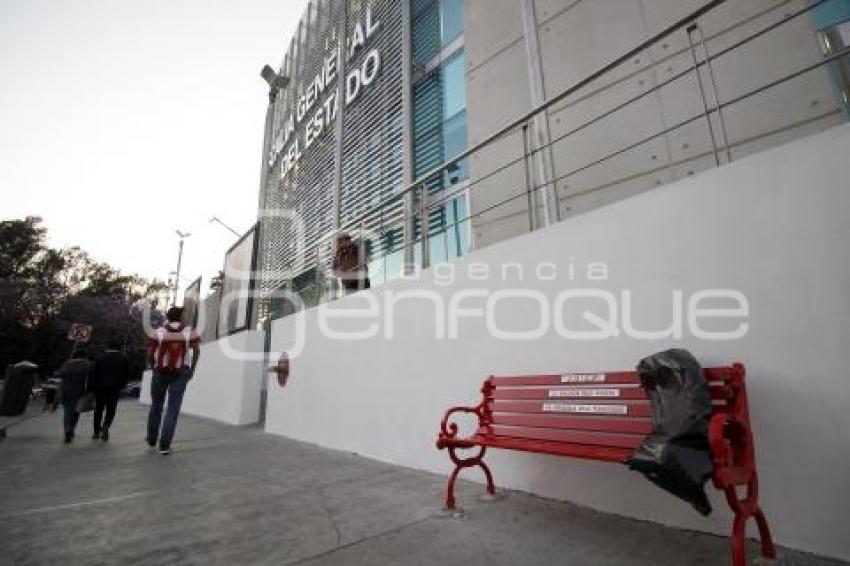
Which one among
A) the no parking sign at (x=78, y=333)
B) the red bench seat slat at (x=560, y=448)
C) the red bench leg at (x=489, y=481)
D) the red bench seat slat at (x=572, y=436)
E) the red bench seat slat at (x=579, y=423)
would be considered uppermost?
the no parking sign at (x=78, y=333)

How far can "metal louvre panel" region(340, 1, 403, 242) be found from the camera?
A: 828cm

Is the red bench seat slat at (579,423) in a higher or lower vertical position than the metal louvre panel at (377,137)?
lower

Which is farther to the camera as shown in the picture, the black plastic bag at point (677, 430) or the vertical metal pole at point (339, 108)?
the vertical metal pole at point (339, 108)

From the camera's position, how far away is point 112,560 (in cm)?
232

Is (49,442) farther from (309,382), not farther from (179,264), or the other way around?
(179,264)

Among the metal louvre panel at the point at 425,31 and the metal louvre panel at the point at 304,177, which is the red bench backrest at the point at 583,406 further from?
the metal louvre panel at the point at 304,177

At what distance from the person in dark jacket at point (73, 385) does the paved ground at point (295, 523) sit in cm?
224

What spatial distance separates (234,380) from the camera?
10.0 metres

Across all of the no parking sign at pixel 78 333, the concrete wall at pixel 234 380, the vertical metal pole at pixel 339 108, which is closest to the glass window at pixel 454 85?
the vertical metal pole at pixel 339 108

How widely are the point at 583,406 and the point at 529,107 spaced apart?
4.21 meters

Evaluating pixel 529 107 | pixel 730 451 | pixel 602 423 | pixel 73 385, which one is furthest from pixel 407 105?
pixel 730 451

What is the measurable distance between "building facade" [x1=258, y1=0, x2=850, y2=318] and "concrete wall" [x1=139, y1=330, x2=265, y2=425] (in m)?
1.48

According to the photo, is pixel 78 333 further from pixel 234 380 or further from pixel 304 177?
pixel 304 177

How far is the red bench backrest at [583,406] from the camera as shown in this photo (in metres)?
2.20
